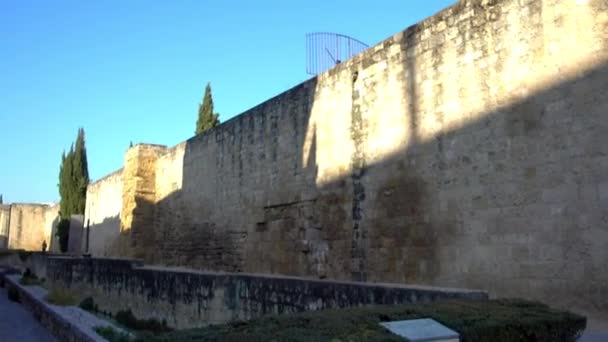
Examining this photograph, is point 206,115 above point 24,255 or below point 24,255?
above

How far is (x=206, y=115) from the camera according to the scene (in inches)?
1148

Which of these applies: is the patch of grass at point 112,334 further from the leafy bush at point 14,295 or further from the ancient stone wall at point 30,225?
the ancient stone wall at point 30,225

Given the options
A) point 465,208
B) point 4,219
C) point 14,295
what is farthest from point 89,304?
point 4,219

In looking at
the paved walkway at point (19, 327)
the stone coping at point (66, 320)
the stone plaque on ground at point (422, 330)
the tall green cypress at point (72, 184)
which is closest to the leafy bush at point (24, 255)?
the tall green cypress at point (72, 184)

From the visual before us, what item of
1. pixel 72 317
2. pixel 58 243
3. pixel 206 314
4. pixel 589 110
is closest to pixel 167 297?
pixel 206 314

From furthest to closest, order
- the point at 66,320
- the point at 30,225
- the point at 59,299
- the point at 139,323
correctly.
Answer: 1. the point at 30,225
2. the point at 139,323
3. the point at 59,299
4. the point at 66,320

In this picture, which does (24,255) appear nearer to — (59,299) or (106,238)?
(106,238)

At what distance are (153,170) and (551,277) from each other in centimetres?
1482

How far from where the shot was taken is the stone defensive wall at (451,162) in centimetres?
571

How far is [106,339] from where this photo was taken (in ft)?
18.1

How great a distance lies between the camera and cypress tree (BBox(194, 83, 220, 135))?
28917mm

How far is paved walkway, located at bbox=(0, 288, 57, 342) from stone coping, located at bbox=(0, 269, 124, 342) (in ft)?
0.38

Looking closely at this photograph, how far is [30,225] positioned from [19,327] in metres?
35.2

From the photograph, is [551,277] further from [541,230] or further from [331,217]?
[331,217]
